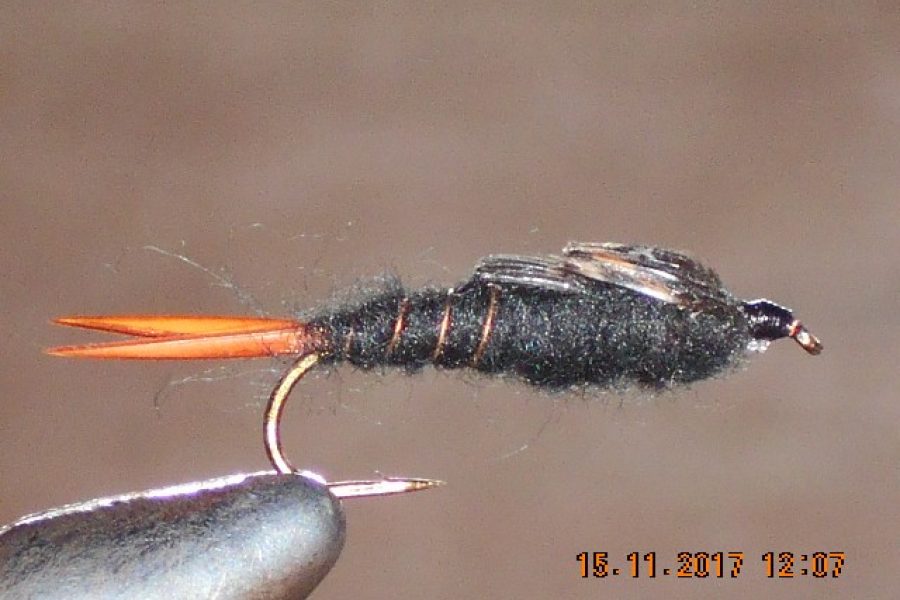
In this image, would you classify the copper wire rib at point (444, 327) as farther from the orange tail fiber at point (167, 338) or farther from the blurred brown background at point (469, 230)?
the blurred brown background at point (469, 230)

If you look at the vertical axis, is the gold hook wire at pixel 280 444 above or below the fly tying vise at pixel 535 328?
below

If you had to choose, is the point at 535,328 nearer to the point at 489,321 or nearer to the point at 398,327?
the point at 489,321

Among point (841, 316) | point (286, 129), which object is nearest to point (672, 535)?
point (841, 316)

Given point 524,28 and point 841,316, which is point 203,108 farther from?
point 841,316

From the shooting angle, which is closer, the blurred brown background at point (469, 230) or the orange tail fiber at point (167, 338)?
the orange tail fiber at point (167, 338)
